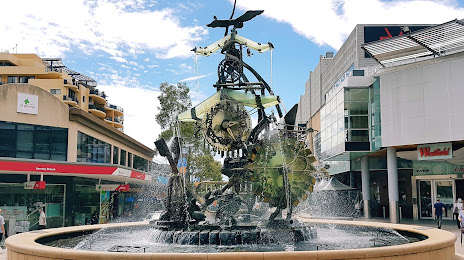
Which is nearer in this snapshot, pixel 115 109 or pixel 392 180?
pixel 392 180

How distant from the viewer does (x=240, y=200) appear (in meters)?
14.2

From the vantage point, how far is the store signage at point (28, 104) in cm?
3073

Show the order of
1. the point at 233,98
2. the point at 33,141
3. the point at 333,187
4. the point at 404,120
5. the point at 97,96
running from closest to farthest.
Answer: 1. the point at 233,98
2. the point at 404,120
3. the point at 33,141
4. the point at 333,187
5. the point at 97,96

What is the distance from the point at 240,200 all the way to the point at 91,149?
86.8 ft

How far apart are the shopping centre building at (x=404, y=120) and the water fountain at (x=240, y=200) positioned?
26.0 ft

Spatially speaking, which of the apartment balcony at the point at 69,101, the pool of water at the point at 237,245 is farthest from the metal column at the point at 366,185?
the apartment balcony at the point at 69,101

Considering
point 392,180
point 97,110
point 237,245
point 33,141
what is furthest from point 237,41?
point 97,110

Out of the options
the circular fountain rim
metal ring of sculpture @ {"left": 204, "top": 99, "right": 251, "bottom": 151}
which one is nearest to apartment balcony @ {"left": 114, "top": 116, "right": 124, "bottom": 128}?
metal ring of sculpture @ {"left": 204, "top": 99, "right": 251, "bottom": 151}

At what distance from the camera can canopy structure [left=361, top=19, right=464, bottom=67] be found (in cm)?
2555

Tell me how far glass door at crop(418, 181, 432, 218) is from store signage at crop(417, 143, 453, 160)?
8316 mm

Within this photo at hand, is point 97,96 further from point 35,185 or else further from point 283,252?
point 283,252

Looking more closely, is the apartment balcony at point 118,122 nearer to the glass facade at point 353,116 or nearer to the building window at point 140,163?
the building window at point 140,163

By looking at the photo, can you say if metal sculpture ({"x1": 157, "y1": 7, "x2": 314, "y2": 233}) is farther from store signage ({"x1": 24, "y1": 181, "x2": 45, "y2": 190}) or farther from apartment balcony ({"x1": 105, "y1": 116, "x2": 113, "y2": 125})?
apartment balcony ({"x1": 105, "y1": 116, "x2": 113, "y2": 125})

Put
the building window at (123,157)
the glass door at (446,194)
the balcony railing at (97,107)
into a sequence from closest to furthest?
→ the glass door at (446,194), the building window at (123,157), the balcony railing at (97,107)
